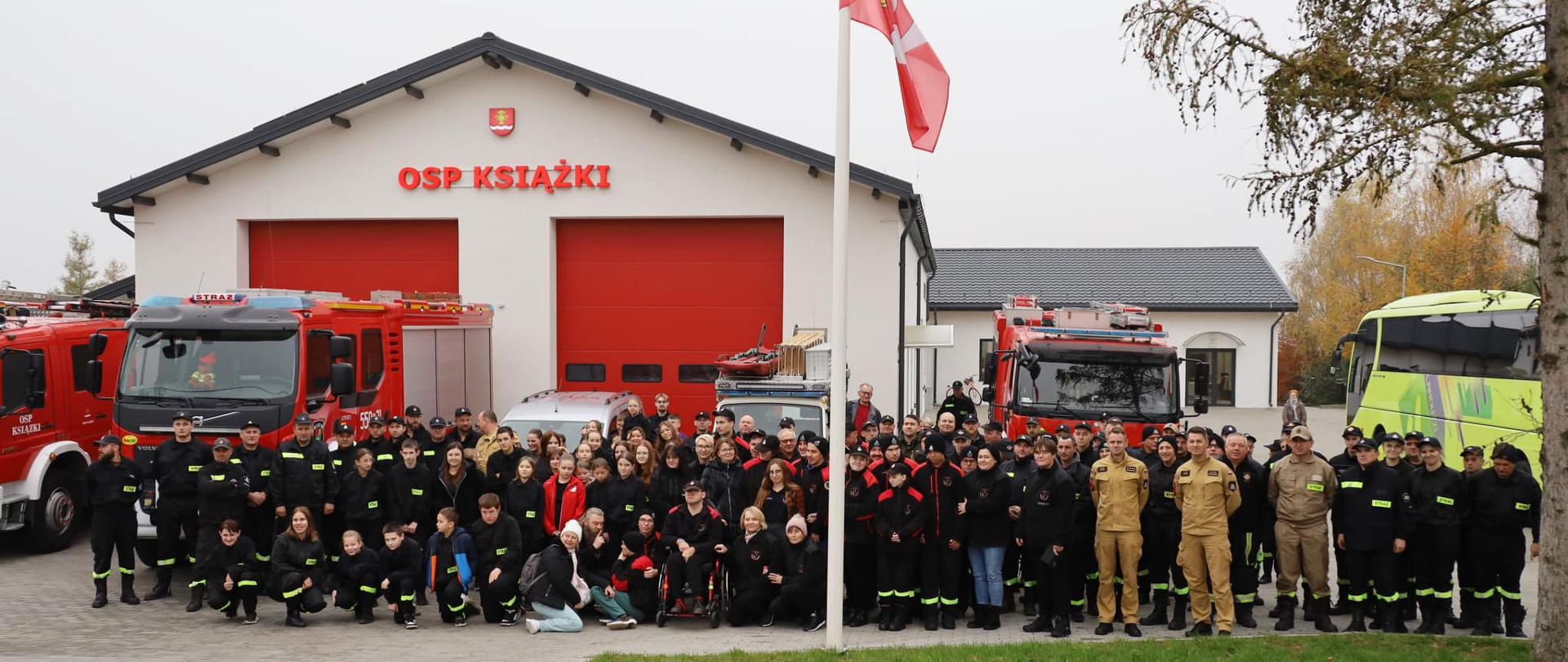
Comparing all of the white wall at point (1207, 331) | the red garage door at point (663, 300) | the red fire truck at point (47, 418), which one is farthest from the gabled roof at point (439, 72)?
the white wall at point (1207, 331)

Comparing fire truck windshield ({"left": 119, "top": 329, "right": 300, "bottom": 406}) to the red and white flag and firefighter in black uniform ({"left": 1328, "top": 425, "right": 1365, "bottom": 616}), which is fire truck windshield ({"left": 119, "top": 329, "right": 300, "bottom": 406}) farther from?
firefighter in black uniform ({"left": 1328, "top": 425, "right": 1365, "bottom": 616})

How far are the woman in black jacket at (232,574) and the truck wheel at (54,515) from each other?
4.06 metres

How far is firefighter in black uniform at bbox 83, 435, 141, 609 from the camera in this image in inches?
428

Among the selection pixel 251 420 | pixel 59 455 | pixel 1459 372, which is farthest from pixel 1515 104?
Answer: pixel 59 455

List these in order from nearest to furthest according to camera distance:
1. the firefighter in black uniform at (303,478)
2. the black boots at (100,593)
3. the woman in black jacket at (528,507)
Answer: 1. the black boots at (100,593)
2. the woman in black jacket at (528,507)
3. the firefighter in black uniform at (303,478)

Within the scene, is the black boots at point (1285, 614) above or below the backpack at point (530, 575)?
below

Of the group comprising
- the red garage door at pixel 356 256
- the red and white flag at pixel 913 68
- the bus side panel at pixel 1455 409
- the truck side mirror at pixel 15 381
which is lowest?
the bus side panel at pixel 1455 409

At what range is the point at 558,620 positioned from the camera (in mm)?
10070

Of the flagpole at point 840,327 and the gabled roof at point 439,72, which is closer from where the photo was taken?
the flagpole at point 840,327

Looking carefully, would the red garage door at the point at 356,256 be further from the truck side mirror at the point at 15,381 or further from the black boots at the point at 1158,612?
the black boots at the point at 1158,612

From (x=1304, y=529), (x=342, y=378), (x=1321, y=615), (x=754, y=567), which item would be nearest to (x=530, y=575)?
(x=754, y=567)

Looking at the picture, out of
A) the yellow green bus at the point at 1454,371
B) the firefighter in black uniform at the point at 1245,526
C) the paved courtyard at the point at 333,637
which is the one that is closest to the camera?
the paved courtyard at the point at 333,637

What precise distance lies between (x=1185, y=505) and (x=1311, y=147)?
3.13 metres

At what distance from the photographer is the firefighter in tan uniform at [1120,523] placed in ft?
31.9
